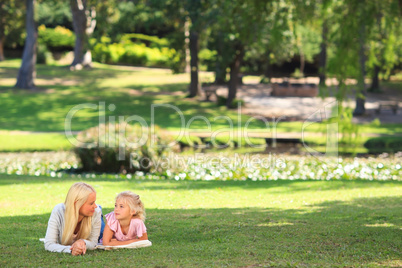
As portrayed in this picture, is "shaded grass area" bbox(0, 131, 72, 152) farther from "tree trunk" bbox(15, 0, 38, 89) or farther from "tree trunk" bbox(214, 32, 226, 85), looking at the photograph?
"tree trunk" bbox(15, 0, 38, 89)

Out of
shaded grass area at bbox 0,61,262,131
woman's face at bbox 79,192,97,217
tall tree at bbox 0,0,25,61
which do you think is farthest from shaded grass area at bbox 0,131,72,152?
tall tree at bbox 0,0,25,61

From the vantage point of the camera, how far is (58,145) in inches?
818

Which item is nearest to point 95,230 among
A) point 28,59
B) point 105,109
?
point 105,109

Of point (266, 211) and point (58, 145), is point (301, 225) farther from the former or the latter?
point (58, 145)

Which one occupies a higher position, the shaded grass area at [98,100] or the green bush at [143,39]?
the green bush at [143,39]

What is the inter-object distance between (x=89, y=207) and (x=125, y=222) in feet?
1.95

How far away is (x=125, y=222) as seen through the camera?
6863 mm

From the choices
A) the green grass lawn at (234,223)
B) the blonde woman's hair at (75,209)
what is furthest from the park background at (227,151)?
the blonde woman's hair at (75,209)

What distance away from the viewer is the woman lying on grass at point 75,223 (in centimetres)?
641

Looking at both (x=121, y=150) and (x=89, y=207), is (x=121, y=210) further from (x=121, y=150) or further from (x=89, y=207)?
(x=121, y=150)

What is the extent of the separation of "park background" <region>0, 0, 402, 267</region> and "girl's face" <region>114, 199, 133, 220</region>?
17.5 inches

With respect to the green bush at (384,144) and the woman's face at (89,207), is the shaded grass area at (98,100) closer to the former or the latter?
the green bush at (384,144)

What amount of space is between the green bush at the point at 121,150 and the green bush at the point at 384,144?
9.52 meters

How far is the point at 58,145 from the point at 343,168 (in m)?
10.4
